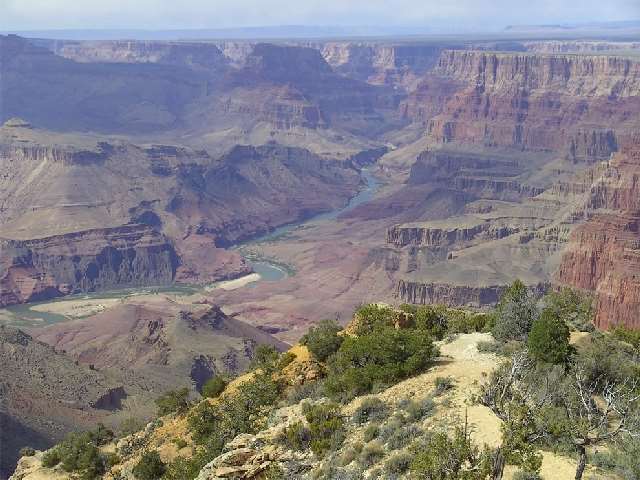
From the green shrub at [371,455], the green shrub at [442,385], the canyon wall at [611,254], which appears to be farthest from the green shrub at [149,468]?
the canyon wall at [611,254]

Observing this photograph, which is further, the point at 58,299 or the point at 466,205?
the point at 466,205

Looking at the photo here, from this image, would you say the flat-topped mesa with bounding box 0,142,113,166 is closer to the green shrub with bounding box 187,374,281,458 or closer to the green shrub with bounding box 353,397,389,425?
the green shrub with bounding box 187,374,281,458

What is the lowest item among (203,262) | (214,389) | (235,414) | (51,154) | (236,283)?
(203,262)

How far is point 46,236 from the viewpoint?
484 ft

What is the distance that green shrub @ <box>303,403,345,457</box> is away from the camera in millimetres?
27109

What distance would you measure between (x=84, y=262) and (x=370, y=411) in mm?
124419

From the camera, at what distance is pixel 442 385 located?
95.7ft

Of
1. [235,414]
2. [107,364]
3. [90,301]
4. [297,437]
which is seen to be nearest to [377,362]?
[297,437]

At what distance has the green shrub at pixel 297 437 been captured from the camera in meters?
27.6

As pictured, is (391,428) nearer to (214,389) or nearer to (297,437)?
(297,437)

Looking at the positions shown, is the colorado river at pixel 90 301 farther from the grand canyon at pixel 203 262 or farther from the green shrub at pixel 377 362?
the green shrub at pixel 377 362

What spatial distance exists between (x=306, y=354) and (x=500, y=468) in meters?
19.6

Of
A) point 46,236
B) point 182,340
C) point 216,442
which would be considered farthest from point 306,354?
point 46,236

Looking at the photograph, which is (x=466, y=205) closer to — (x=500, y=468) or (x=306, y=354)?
(x=306, y=354)
